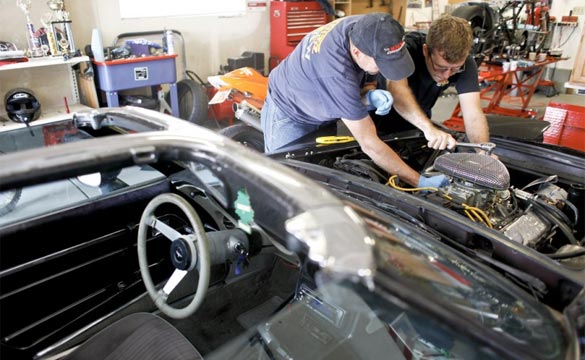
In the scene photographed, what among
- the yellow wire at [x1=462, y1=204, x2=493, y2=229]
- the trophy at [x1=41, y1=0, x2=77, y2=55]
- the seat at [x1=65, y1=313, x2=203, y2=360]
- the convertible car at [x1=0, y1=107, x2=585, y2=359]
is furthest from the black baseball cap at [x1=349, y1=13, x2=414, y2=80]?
the trophy at [x1=41, y1=0, x2=77, y2=55]

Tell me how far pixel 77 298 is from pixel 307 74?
145 cm

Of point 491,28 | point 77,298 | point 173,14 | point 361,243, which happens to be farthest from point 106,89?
point 491,28

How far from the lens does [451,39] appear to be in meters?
2.10

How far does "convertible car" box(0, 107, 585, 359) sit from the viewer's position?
35.3 inches

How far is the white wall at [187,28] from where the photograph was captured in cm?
375

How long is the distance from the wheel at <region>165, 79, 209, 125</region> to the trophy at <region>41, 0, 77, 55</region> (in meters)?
1.09

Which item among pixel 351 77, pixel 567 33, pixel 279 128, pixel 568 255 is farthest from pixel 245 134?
pixel 567 33

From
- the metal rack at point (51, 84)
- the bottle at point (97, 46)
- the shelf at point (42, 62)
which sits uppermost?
the bottle at point (97, 46)

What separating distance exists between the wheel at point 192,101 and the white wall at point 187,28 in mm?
684

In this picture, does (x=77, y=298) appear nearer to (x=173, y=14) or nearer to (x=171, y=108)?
(x=171, y=108)

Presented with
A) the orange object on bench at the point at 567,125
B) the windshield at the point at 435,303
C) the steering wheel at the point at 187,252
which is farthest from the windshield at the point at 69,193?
the orange object on bench at the point at 567,125

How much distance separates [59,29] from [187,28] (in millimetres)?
1578

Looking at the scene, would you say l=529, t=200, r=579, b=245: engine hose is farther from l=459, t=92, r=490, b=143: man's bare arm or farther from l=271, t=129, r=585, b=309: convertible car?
l=459, t=92, r=490, b=143: man's bare arm

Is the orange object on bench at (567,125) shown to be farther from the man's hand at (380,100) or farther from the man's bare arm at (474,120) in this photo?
the man's hand at (380,100)
